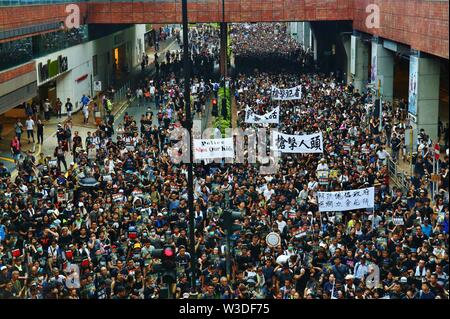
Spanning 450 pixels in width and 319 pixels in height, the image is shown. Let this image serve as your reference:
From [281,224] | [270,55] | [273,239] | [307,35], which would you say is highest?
[273,239]

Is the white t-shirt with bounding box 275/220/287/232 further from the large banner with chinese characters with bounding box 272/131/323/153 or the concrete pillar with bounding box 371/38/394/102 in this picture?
the concrete pillar with bounding box 371/38/394/102

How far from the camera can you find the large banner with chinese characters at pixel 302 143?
82.2ft

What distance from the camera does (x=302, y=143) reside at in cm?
2517

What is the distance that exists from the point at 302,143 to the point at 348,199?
5.85 m

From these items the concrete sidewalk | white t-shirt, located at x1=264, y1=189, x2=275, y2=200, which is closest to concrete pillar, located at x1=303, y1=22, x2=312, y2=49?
the concrete sidewalk

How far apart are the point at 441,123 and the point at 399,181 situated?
31.7 feet

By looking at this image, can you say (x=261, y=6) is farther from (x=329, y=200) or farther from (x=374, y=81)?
(x=329, y=200)

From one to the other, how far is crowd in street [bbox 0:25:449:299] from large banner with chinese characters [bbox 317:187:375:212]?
366 mm

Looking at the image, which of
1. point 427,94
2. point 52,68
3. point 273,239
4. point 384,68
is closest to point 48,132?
point 52,68

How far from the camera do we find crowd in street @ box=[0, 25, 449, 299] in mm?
15781

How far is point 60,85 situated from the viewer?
1943 inches

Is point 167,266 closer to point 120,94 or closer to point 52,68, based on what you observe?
point 52,68

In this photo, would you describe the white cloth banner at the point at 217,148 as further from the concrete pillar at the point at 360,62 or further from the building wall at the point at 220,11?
the concrete pillar at the point at 360,62

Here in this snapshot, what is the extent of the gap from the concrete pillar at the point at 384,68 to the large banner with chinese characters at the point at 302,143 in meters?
18.8
